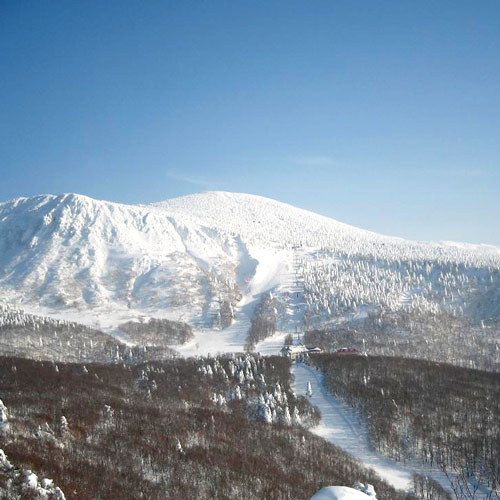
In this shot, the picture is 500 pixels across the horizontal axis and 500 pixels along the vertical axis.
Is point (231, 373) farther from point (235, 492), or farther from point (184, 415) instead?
point (235, 492)

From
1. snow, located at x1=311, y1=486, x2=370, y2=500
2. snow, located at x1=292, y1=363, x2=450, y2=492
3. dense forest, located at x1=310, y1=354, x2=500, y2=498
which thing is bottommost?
snow, located at x1=292, y1=363, x2=450, y2=492

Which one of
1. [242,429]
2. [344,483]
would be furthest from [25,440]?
[344,483]

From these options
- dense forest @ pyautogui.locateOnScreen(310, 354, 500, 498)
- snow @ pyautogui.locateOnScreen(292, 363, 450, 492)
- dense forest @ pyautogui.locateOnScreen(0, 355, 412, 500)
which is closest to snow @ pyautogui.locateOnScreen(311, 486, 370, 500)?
dense forest @ pyautogui.locateOnScreen(0, 355, 412, 500)

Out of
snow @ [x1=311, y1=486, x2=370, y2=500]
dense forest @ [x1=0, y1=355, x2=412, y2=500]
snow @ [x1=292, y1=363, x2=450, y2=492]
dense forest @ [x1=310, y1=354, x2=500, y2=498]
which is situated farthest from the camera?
dense forest @ [x1=310, y1=354, x2=500, y2=498]

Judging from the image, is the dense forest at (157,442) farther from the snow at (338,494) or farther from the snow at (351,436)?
the snow at (338,494)

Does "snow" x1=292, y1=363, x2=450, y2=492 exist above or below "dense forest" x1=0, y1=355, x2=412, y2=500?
below

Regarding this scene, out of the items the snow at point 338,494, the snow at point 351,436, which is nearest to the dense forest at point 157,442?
the snow at point 351,436

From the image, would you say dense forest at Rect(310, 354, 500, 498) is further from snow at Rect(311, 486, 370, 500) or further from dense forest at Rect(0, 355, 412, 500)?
snow at Rect(311, 486, 370, 500)
